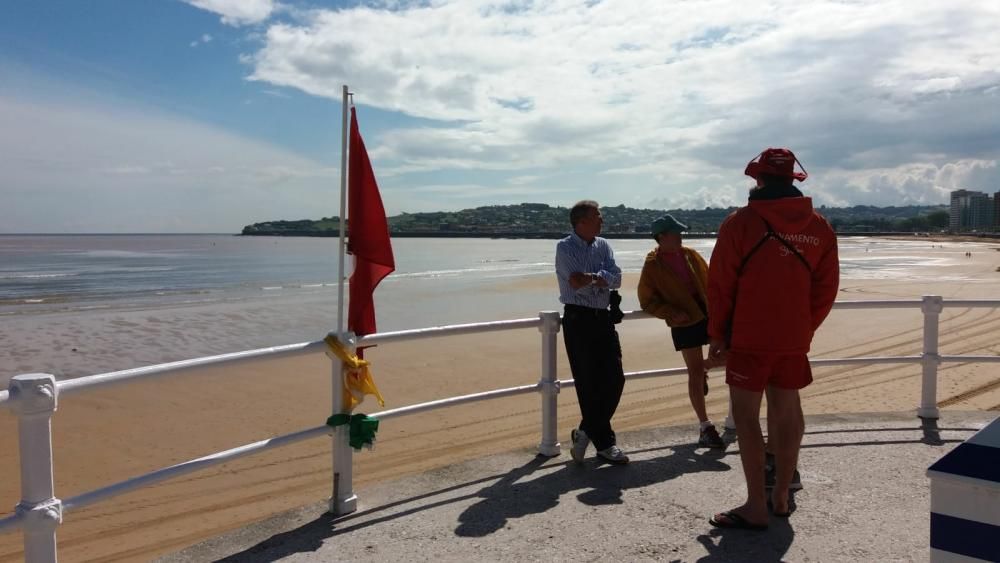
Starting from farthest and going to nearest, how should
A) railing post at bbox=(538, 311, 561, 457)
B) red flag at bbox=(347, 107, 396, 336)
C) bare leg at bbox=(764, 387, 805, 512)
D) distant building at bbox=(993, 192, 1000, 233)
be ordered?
distant building at bbox=(993, 192, 1000, 233), railing post at bbox=(538, 311, 561, 457), red flag at bbox=(347, 107, 396, 336), bare leg at bbox=(764, 387, 805, 512)

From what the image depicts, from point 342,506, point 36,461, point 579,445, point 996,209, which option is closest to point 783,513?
point 579,445

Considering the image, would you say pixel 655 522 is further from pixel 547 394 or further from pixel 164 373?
pixel 164 373

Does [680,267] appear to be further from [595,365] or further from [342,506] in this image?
[342,506]

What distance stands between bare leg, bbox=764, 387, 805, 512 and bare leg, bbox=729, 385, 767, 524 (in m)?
0.08

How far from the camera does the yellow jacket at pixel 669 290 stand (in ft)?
16.4

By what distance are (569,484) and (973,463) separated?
2.68 meters

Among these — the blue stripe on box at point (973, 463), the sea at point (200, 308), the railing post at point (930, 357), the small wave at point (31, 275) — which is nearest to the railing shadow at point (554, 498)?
the railing post at point (930, 357)

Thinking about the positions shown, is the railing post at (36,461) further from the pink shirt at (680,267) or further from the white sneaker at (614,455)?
the pink shirt at (680,267)

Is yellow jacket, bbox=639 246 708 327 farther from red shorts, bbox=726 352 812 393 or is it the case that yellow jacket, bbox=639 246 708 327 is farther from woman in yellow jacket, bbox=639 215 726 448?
red shorts, bbox=726 352 812 393

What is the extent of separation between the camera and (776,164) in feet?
11.9

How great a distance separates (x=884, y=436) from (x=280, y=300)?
20.8 metres

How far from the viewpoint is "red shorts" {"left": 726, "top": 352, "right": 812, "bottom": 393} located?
3.59 m

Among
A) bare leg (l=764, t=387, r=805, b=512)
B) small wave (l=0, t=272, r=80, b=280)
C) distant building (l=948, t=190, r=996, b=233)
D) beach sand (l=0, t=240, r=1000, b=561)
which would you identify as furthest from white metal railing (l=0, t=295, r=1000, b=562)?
distant building (l=948, t=190, r=996, b=233)

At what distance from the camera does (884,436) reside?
17.5 ft
